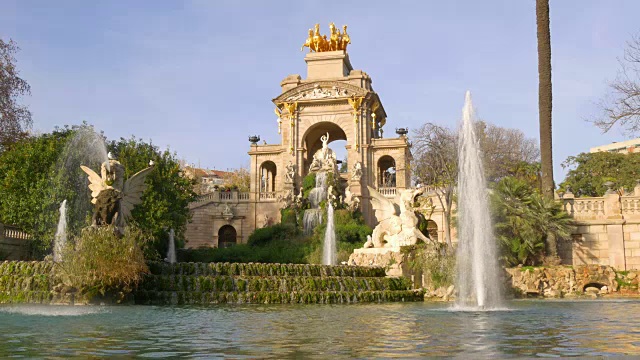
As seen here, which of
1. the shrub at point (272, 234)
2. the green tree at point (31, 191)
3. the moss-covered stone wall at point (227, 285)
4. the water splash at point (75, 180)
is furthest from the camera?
the shrub at point (272, 234)

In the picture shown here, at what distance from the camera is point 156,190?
30.1 meters

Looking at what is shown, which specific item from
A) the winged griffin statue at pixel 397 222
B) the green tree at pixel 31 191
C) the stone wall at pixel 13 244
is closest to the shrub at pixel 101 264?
the winged griffin statue at pixel 397 222

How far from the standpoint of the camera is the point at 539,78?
2855 cm

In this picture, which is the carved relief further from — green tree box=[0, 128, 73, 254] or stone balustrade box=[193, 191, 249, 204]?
green tree box=[0, 128, 73, 254]

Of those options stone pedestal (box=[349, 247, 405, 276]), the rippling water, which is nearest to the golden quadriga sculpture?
stone pedestal (box=[349, 247, 405, 276])

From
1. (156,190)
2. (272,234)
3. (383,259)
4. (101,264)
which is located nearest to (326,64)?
(272,234)

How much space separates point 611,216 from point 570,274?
5.70 meters

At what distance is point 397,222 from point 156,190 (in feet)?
40.9

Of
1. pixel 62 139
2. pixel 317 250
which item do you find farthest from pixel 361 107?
pixel 62 139

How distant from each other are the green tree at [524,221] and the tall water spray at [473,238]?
911 cm

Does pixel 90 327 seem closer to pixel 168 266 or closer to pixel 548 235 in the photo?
pixel 168 266

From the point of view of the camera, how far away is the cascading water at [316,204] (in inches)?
1609

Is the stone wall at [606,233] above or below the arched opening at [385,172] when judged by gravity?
below

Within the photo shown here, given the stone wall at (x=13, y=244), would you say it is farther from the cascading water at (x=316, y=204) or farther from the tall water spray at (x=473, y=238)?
the tall water spray at (x=473, y=238)
